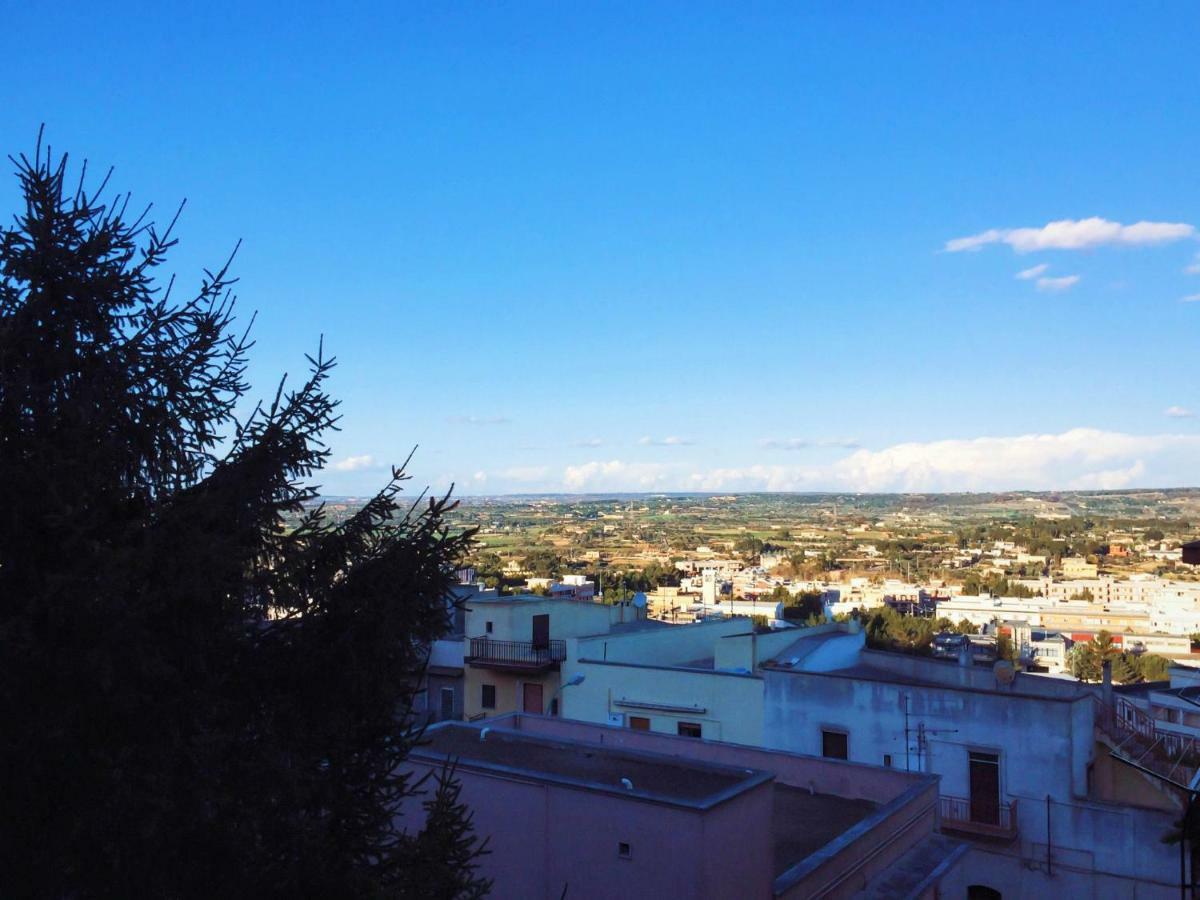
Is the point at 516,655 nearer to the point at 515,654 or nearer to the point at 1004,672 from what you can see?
the point at 515,654

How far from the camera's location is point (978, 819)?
18.3m

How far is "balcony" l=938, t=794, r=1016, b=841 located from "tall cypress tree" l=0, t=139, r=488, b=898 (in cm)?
1556

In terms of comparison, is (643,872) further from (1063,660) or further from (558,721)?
(1063,660)

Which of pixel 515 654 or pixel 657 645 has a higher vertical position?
pixel 657 645

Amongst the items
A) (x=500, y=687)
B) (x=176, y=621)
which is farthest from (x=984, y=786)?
(x=176, y=621)

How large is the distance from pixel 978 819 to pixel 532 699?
38.2 feet

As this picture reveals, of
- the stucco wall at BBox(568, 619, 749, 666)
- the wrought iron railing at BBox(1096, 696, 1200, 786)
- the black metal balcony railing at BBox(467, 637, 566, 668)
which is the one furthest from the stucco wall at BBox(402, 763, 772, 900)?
the black metal balcony railing at BBox(467, 637, 566, 668)

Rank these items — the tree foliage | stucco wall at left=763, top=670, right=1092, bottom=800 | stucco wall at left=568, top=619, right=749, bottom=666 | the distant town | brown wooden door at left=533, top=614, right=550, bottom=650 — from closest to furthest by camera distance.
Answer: the distant town → stucco wall at left=763, top=670, right=1092, bottom=800 → stucco wall at left=568, top=619, right=749, bottom=666 → brown wooden door at left=533, top=614, right=550, bottom=650 → the tree foliage

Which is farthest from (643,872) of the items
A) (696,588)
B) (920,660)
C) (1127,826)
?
(696,588)

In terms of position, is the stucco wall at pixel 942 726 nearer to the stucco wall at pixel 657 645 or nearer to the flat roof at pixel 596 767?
the stucco wall at pixel 657 645

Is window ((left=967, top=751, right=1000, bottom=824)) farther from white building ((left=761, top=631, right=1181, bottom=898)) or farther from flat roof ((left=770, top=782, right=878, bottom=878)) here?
flat roof ((left=770, top=782, right=878, bottom=878))

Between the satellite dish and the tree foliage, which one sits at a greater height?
the satellite dish

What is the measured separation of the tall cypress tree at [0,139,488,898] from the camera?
436 centimetres

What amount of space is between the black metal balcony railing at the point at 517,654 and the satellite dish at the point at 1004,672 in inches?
411
